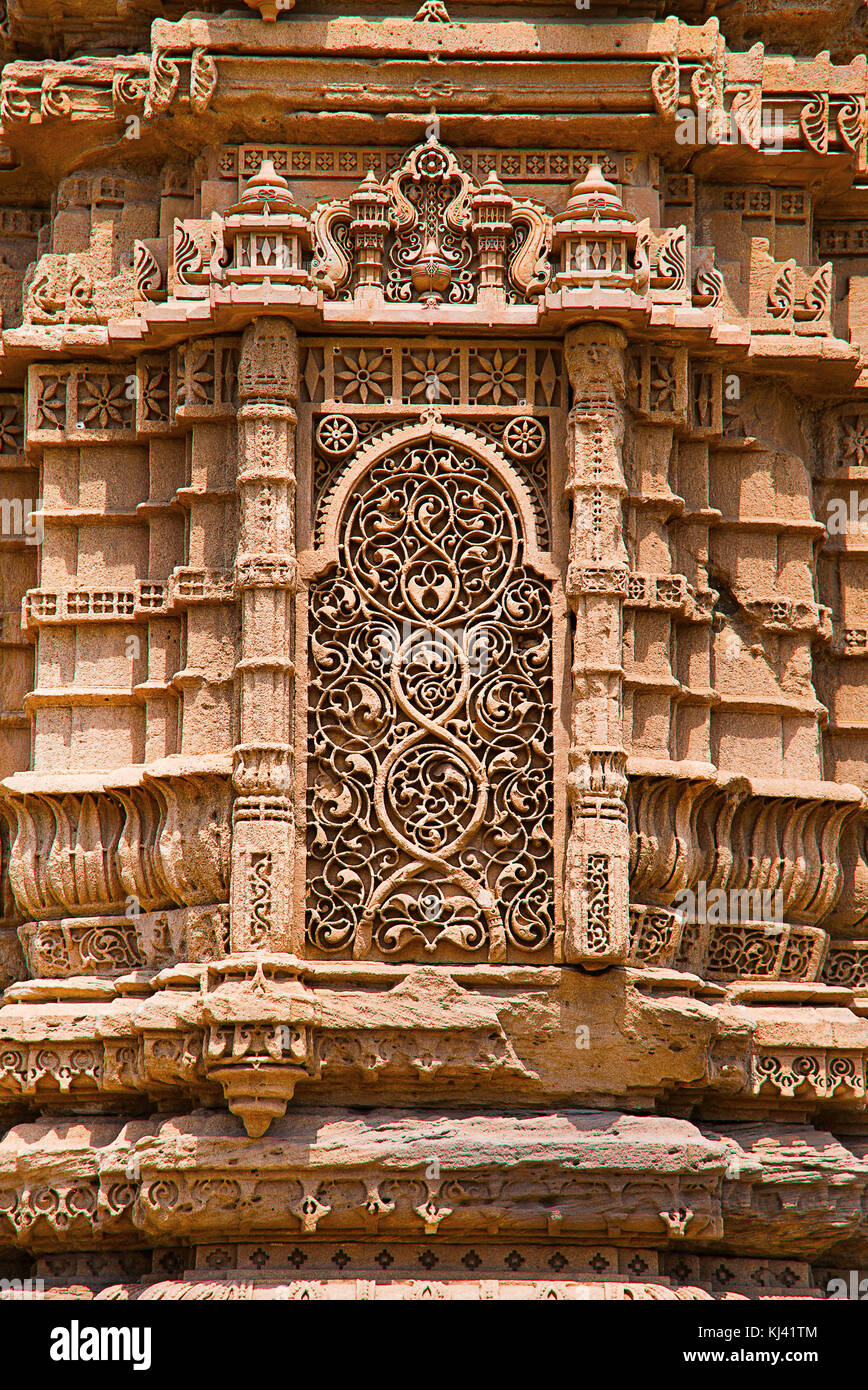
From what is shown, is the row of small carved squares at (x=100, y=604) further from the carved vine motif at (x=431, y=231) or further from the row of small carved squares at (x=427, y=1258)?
the row of small carved squares at (x=427, y=1258)

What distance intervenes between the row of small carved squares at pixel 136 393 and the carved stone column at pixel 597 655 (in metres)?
2.05

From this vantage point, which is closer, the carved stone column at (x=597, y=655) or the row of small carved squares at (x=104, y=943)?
the carved stone column at (x=597, y=655)

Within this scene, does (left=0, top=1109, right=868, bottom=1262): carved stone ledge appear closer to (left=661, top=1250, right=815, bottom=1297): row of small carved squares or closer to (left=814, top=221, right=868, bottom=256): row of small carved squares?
(left=661, top=1250, right=815, bottom=1297): row of small carved squares

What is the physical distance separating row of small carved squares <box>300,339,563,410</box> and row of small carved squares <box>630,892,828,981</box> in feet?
10.3

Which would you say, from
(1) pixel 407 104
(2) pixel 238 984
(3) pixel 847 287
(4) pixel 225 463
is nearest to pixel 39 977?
(2) pixel 238 984

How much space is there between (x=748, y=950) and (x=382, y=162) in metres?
5.22

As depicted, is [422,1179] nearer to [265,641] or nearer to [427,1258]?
[427,1258]

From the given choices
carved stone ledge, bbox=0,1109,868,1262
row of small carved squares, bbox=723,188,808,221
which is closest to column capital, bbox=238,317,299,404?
row of small carved squares, bbox=723,188,808,221

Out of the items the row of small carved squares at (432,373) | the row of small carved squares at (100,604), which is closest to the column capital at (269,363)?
the row of small carved squares at (432,373)

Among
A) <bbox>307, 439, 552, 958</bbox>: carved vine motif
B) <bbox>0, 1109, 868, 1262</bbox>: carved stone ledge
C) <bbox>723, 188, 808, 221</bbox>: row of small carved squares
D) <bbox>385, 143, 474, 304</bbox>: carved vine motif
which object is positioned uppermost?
<bbox>723, 188, 808, 221</bbox>: row of small carved squares

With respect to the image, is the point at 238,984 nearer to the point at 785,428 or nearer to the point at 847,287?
the point at 785,428

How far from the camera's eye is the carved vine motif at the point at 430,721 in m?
12.1

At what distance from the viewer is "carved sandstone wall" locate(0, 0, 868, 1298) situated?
11.9 meters

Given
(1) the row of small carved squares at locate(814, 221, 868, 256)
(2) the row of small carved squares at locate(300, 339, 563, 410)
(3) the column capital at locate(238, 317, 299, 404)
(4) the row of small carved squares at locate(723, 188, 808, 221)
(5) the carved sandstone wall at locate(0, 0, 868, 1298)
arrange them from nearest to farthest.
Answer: (5) the carved sandstone wall at locate(0, 0, 868, 1298), (3) the column capital at locate(238, 317, 299, 404), (2) the row of small carved squares at locate(300, 339, 563, 410), (4) the row of small carved squares at locate(723, 188, 808, 221), (1) the row of small carved squares at locate(814, 221, 868, 256)
